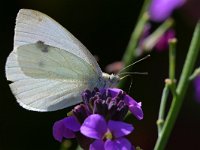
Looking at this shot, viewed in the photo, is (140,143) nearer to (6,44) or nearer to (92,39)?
(92,39)

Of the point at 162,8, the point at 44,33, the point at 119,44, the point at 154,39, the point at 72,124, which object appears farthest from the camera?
the point at 119,44

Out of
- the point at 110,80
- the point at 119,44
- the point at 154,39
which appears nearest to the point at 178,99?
the point at 110,80

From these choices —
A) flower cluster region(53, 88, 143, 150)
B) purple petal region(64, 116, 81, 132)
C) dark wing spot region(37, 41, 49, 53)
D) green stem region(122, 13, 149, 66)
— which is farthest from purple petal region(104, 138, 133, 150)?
green stem region(122, 13, 149, 66)

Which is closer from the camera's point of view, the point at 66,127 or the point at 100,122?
the point at 100,122

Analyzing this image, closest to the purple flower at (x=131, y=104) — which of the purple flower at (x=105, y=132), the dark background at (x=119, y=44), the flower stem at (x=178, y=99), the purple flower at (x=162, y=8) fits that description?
the purple flower at (x=105, y=132)

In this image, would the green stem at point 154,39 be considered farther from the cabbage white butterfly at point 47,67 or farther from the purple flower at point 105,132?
the purple flower at point 105,132

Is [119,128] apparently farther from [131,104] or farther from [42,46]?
[42,46]

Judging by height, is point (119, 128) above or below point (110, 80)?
below

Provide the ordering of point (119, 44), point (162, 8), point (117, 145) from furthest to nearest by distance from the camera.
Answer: point (119, 44) < point (162, 8) < point (117, 145)
